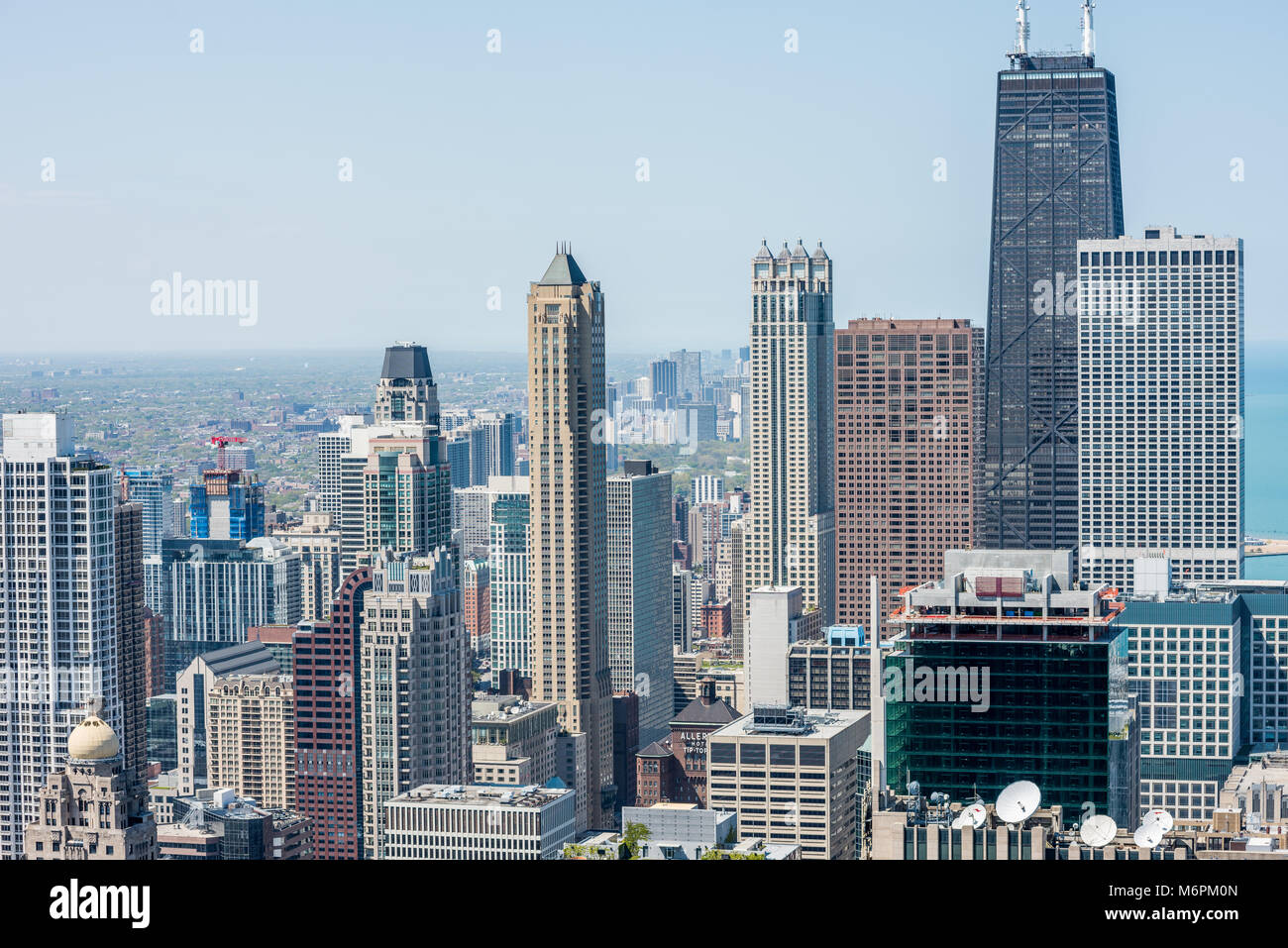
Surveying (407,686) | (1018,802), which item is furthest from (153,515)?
(1018,802)

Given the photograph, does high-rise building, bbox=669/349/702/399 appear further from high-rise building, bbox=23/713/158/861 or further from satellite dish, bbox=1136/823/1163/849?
satellite dish, bbox=1136/823/1163/849

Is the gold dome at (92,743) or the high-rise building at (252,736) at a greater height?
the gold dome at (92,743)

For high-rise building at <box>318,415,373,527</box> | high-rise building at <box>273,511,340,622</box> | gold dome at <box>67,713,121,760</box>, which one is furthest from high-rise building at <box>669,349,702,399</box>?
gold dome at <box>67,713,121,760</box>

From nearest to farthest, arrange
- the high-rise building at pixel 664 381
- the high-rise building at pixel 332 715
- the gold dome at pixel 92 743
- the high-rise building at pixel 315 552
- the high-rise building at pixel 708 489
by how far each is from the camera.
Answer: the gold dome at pixel 92 743 → the high-rise building at pixel 332 715 → the high-rise building at pixel 664 381 → the high-rise building at pixel 315 552 → the high-rise building at pixel 708 489

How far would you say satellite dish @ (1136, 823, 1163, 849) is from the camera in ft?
31.3

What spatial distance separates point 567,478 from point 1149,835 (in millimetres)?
21403

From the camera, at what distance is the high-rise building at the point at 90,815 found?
17312mm

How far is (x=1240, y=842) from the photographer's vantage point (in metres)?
13.4

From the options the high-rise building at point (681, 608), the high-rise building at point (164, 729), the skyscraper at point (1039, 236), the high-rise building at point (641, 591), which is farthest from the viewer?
the skyscraper at point (1039, 236)

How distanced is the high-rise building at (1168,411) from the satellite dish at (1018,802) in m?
24.5

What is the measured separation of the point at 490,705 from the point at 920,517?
49.2ft

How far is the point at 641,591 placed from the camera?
33.5m

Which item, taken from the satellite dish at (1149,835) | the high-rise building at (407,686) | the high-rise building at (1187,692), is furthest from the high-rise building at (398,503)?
the satellite dish at (1149,835)

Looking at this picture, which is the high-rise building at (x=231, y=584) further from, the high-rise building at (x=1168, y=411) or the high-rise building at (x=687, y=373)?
the high-rise building at (x=1168, y=411)
